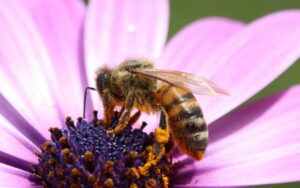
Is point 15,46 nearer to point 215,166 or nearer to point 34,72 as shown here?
point 34,72

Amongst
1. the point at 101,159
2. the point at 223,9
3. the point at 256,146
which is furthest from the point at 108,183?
the point at 223,9

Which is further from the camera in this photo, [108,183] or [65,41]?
[65,41]

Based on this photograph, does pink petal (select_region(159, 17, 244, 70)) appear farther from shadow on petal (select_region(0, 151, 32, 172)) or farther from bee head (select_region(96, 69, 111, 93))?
shadow on petal (select_region(0, 151, 32, 172))

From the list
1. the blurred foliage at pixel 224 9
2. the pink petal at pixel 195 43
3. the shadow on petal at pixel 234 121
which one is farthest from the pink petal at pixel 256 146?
the blurred foliage at pixel 224 9

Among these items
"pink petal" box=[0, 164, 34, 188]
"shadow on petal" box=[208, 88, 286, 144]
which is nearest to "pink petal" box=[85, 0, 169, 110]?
"shadow on petal" box=[208, 88, 286, 144]

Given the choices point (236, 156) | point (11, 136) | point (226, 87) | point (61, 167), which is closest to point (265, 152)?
point (236, 156)

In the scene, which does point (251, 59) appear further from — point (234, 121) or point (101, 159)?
point (101, 159)
